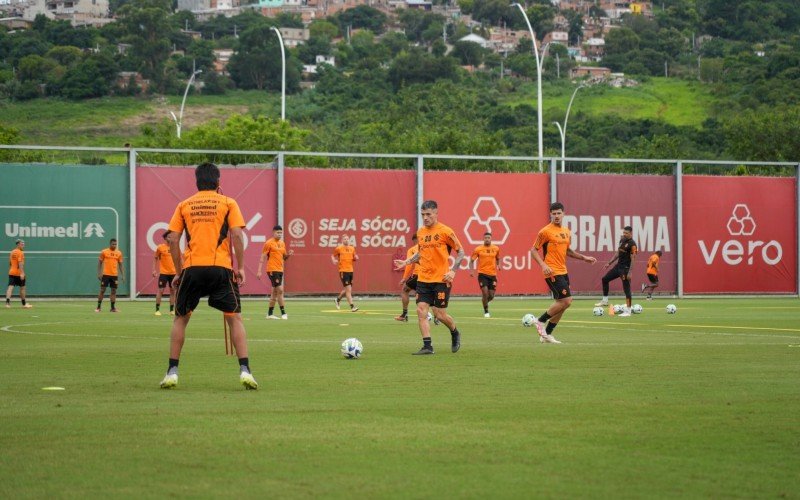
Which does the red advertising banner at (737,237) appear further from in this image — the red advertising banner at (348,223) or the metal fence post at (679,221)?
the red advertising banner at (348,223)

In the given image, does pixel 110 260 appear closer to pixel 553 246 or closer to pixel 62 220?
pixel 62 220

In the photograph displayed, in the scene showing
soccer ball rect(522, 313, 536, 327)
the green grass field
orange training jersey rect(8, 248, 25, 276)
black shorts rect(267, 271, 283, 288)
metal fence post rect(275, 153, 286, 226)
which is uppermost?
metal fence post rect(275, 153, 286, 226)

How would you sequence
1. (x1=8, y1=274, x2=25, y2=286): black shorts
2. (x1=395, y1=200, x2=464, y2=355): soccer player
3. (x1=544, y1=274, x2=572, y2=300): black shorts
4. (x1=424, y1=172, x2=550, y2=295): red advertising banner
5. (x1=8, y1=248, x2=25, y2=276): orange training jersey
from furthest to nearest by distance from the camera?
1. (x1=424, y1=172, x2=550, y2=295): red advertising banner
2. (x1=8, y1=248, x2=25, y2=276): orange training jersey
3. (x1=8, y1=274, x2=25, y2=286): black shorts
4. (x1=544, y1=274, x2=572, y2=300): black shorts
5. (x1=395, y1=200, x2=464, y2=355): soccer player

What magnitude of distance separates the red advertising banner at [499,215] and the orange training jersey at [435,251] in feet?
103

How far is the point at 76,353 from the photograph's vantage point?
19.1 metres

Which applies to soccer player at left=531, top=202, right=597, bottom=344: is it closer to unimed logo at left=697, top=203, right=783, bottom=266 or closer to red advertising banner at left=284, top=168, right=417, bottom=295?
red advertising banner at left=284, top=168, right=417, bottom=295

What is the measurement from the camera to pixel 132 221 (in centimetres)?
4684

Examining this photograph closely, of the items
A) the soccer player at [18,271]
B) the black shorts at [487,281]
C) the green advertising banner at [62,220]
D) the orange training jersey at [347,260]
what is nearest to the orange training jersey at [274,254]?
the orange training jersey at [347,260]

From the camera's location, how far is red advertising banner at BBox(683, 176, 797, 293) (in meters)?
54.9

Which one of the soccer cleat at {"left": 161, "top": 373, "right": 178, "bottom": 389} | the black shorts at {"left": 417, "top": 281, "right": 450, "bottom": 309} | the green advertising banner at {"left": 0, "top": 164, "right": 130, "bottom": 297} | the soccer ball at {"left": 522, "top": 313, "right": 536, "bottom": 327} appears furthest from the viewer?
the green advertising banner at {"left": 0, "top": 164, "right": 130, "bottom": 297}

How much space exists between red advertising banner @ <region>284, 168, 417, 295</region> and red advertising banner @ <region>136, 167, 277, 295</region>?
89 cm

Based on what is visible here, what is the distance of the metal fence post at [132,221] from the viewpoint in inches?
1827

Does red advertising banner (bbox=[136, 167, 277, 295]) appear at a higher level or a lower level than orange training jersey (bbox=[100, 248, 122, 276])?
higher

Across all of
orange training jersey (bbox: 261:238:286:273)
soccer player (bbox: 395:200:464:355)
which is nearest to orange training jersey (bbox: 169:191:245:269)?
soccer player (bbox: 395:200:464:355)
